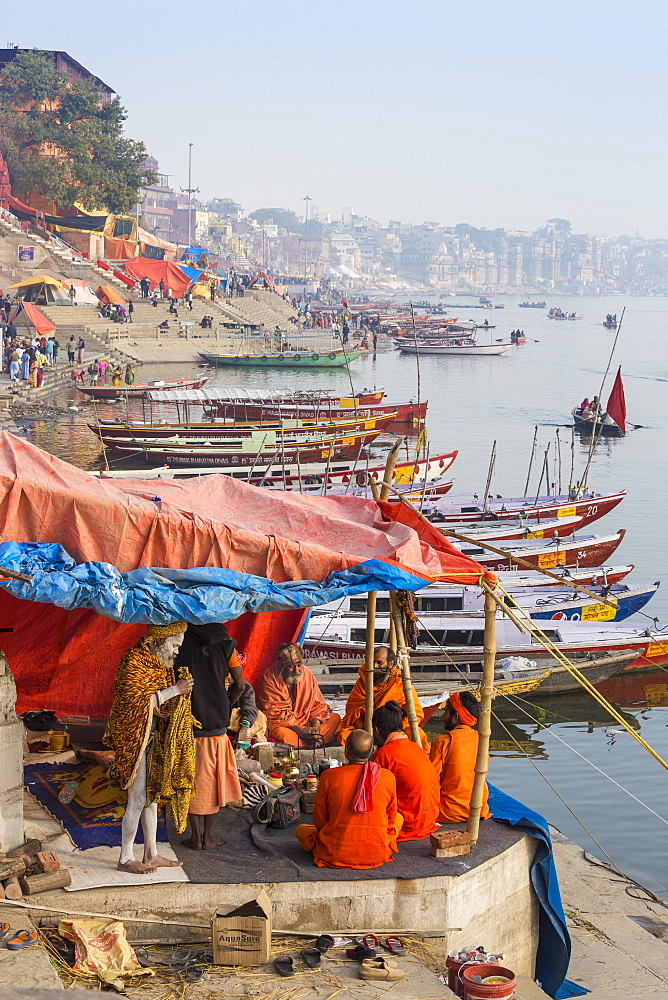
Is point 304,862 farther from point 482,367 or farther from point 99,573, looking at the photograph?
point 482,367

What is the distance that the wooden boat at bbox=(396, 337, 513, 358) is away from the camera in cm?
6731

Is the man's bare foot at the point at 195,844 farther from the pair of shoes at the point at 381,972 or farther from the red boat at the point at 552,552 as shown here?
the red boat at the point at 552,552

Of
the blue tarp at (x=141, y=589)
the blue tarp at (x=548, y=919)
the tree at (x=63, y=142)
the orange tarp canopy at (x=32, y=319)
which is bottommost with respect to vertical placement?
the blue tarp at (x=548, y=919)

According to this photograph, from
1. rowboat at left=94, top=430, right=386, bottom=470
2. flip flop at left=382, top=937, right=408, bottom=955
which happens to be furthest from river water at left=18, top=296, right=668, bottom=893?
flip flop at left=382, top=937, right=408, bottom=955

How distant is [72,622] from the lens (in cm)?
683

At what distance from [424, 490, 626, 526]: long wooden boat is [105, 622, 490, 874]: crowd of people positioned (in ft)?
37.4

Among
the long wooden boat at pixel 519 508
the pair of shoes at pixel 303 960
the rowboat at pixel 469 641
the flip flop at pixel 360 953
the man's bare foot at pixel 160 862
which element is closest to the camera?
the pair of shoes at pixel 303 960

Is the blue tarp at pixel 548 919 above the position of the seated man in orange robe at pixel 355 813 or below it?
below

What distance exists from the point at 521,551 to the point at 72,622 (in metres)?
10.5

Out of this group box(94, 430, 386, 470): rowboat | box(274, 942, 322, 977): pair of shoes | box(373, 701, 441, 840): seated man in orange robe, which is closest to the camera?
box(274, 942, 322, 977): pair of shoes

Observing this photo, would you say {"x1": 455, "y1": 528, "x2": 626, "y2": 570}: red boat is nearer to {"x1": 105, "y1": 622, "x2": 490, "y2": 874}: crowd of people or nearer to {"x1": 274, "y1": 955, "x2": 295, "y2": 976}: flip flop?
{"x1": 105, "y1": 622, "x2": 490, "y2": 874}: crowd of people

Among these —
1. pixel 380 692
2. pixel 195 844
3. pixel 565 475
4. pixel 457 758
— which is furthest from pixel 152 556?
pixel 565 475

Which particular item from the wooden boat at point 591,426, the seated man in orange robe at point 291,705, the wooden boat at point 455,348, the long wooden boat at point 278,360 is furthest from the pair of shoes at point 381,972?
the wooden boat at point 455,348

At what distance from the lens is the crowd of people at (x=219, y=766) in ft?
18.3
